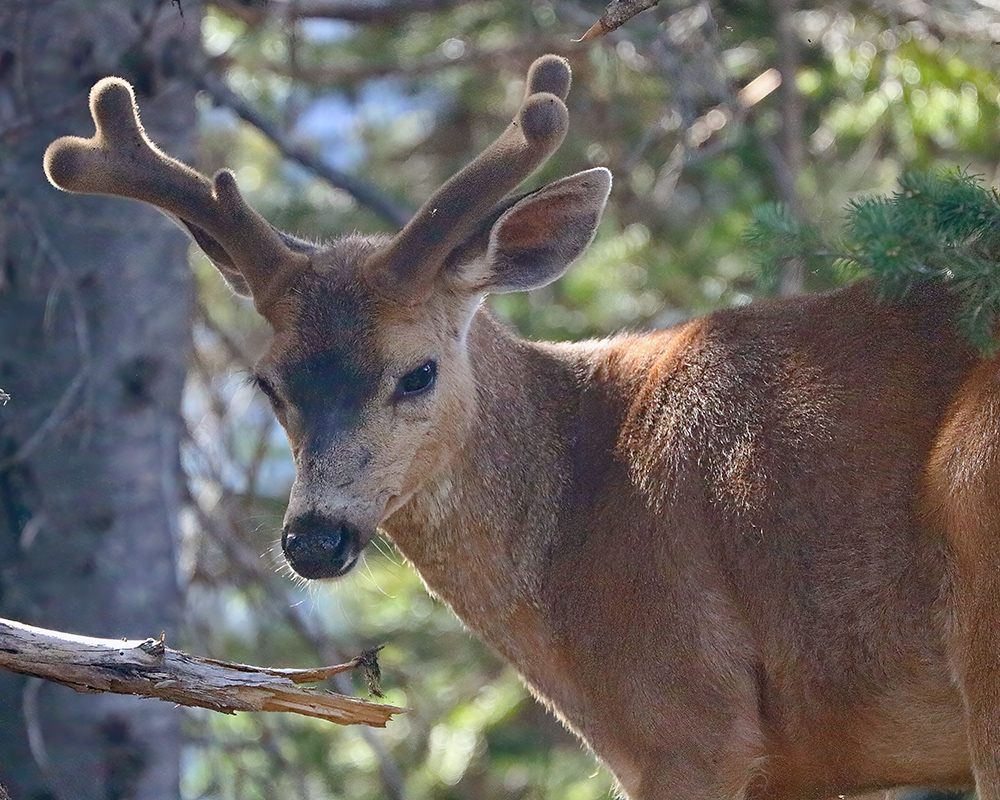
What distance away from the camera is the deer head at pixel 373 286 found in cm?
508

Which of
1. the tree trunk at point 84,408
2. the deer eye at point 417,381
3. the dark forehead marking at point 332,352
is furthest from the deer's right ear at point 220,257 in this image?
the tree trunk at point 84,408

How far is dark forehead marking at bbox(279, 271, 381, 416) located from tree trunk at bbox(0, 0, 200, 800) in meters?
2.01

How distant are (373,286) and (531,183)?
369cm

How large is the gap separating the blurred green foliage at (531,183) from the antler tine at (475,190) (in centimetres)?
150

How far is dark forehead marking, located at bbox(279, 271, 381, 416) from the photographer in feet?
17.0

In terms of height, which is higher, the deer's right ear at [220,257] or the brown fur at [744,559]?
the deer's right ear at [220,257]

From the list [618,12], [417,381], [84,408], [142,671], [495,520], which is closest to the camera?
[142,671]

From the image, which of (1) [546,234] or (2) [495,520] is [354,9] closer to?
(1) [546,234]

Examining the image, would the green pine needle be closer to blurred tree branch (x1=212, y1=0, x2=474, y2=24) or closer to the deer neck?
the deer neck

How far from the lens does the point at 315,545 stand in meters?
4.86

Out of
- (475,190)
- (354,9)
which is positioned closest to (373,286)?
(475,190)

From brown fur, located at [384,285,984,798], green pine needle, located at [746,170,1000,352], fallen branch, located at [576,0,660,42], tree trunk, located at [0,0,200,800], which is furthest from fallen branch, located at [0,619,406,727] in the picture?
tree trunk, located at [0,0,200,800]

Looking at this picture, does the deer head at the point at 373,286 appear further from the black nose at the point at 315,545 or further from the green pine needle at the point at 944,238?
the green pine needle at the point at 944,238

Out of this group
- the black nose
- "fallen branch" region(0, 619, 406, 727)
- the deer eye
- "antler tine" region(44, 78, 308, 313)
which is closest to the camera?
"fallen branch" region(0, 619, 406, 727)
